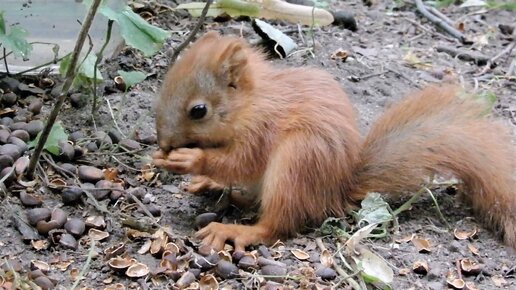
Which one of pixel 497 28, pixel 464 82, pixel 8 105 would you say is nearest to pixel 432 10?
pixel 497 28

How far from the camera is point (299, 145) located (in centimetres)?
286

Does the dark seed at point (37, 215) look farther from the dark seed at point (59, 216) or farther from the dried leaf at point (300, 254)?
the dried leaf at point (300, 254)

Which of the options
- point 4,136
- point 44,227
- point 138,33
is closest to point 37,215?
point 44,227

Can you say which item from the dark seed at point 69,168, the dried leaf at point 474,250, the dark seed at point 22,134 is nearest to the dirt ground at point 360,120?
the dried leaf at point 474,250

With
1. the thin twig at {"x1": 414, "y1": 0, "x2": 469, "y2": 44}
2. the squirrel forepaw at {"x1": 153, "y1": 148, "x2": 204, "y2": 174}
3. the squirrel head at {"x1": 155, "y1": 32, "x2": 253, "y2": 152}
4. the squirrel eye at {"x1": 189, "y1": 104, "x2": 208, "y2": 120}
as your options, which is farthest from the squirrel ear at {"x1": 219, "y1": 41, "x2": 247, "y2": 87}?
the thin twig at {"x1": 414, "y1": 0, "x2": 469, "y2": 44}

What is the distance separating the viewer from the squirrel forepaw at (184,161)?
2.81m

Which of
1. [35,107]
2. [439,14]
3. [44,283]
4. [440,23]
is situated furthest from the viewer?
[439,14]

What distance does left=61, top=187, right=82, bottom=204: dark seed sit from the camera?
292 centimetres

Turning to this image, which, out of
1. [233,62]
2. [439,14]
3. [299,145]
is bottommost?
[439,14]

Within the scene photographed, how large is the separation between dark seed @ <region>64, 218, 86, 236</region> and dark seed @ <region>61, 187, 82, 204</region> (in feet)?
0.45

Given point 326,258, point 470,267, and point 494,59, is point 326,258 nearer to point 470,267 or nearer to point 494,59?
point 470,267

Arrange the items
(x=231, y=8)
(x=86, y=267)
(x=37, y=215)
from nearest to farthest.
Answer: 1. (x=86, y=267)
2. (x=37, y=215)
3. (x=231, y=8)

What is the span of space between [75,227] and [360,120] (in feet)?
4.43

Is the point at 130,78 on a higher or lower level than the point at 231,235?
higher
